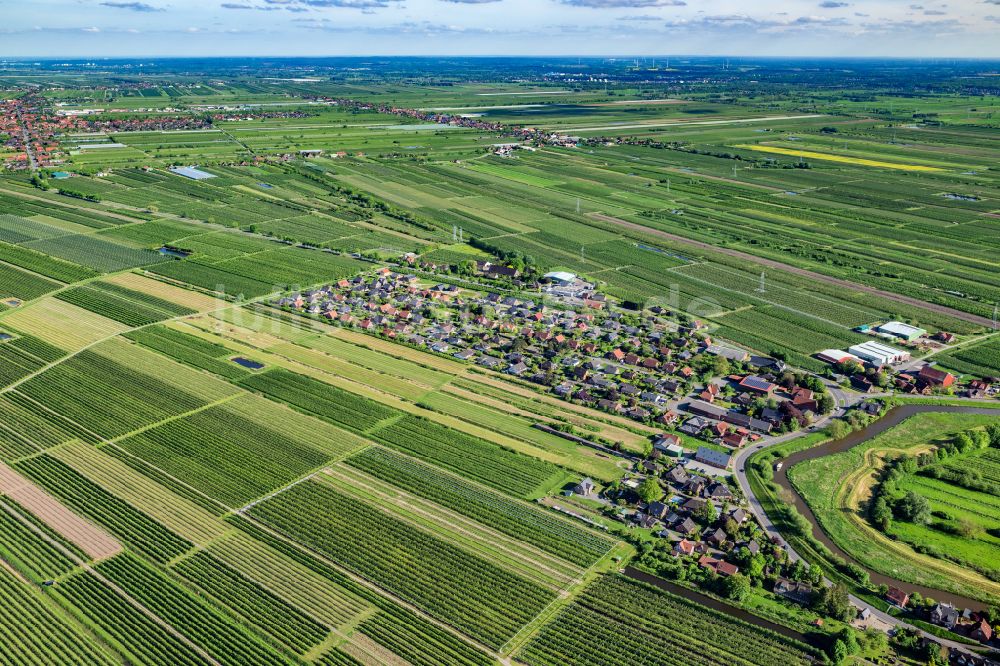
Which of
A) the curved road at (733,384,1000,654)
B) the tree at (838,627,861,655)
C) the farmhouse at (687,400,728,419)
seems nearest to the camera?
the tree at (838,627,861,655)

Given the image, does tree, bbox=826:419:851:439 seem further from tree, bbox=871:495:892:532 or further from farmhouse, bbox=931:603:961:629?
farmhouse, bbox=931:603:961:629

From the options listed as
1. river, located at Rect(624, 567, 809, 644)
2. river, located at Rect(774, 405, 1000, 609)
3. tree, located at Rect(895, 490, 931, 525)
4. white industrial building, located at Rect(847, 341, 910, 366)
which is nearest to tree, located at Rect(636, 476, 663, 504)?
river, located at Rect(624, 567, 809, 644)

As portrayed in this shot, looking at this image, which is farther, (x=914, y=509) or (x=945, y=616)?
(x=914, y=509)

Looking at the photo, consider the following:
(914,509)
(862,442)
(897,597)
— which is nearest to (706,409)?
(862,442)

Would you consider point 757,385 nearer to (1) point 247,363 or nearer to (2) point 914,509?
(2) point 914,509

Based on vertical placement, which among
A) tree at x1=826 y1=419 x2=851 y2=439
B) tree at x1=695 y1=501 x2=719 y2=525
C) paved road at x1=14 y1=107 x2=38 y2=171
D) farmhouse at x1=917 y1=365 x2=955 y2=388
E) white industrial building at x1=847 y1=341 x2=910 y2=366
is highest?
paved road at x1=14 y1=107 x2=38 y2=171

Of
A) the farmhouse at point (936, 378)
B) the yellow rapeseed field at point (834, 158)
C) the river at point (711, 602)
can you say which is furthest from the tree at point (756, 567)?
the yellow rapeseed field at point (834, 158)

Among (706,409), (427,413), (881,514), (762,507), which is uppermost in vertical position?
(706,409)
